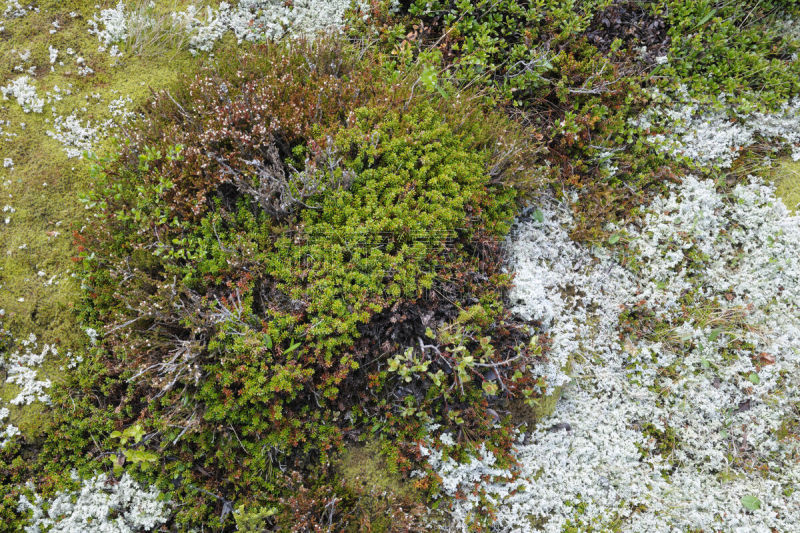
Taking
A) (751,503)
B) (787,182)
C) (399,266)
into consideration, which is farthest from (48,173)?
(787,182)

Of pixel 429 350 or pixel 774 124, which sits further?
pixel 774 124

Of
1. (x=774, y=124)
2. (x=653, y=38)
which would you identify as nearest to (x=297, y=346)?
(x=653, y=38)

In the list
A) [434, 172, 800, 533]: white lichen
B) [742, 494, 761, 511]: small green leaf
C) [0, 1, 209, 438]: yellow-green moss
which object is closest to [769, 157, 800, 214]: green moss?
[434, 172, 800, 533]: white lichen

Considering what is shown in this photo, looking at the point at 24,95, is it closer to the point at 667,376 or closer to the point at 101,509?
the point at 101,509

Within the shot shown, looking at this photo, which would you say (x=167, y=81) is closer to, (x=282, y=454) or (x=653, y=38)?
(x=282, y=454)

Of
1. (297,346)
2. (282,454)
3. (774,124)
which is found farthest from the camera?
(774,124)

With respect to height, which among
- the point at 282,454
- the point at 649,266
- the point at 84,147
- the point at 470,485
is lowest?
the point at 470,485
